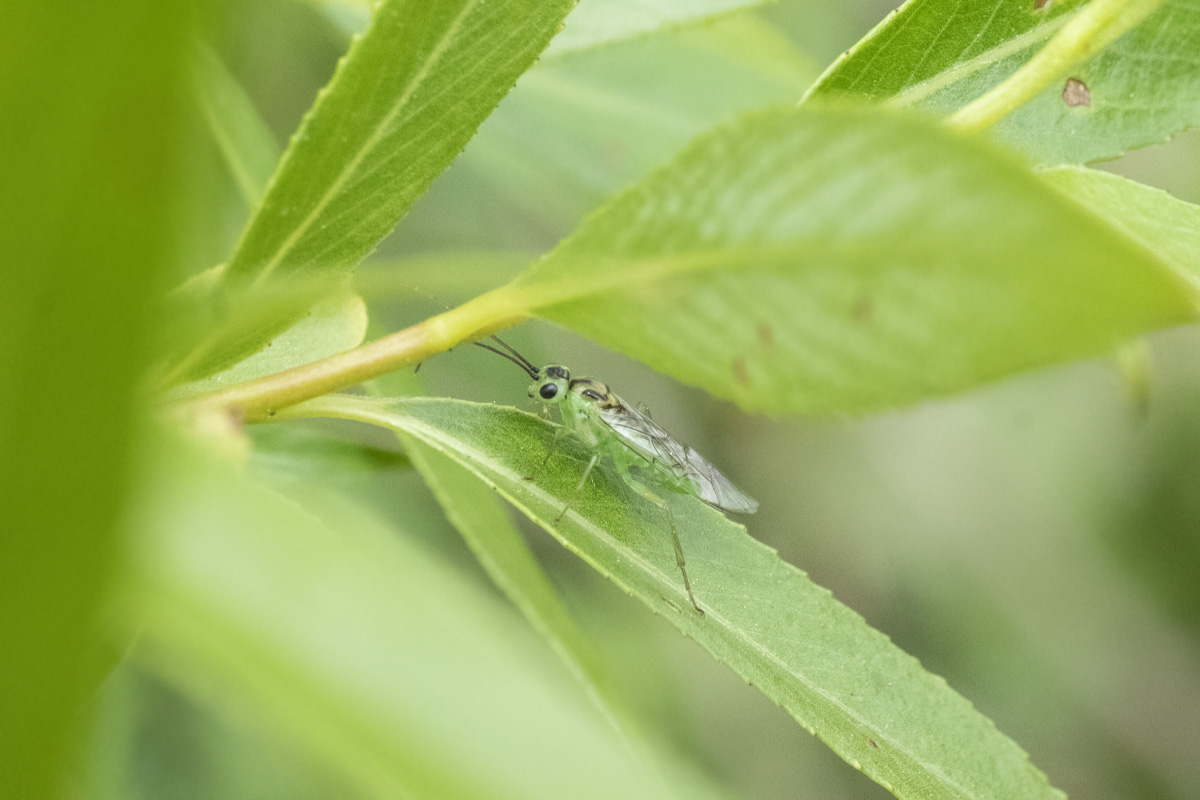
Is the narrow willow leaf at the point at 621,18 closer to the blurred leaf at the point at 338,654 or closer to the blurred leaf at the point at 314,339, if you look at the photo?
the blurred leaf at the point at 314,339

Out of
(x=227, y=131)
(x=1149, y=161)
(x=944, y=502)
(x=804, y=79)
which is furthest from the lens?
(x=944, y=502)

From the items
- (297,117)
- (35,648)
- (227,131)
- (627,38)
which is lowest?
(35,648)

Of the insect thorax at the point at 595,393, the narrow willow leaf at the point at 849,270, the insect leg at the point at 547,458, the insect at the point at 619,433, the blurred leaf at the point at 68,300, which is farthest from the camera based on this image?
the insect thorax at the point at 595,393

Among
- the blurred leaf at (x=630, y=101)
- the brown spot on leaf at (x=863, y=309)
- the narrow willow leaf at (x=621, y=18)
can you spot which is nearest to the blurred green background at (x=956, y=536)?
the blurred leaf at (x=630, y=101)

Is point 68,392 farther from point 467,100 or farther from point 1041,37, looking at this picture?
point 1041,37

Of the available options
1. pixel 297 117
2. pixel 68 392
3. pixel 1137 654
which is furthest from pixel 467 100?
pixel 1137 654

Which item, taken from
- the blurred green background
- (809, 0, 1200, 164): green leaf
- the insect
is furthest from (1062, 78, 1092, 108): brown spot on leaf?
the blurred green background

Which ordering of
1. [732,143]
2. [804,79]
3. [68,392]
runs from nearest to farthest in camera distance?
[68,392] → [732,143] → [804,79]

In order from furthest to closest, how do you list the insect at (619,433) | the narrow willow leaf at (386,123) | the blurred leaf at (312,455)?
the insect at (619,433)
the blurred leaf at (312,455)
the narrow willow leaf at (386,123)
